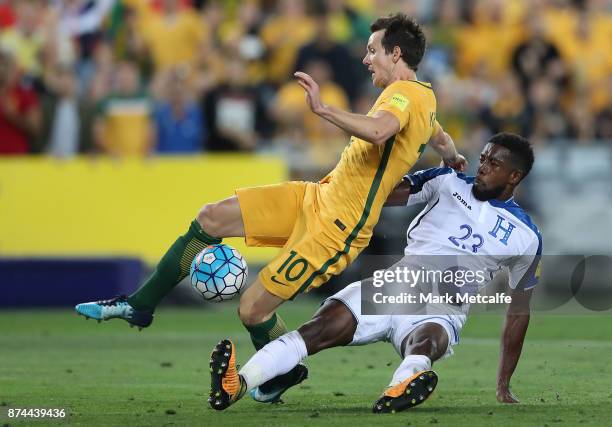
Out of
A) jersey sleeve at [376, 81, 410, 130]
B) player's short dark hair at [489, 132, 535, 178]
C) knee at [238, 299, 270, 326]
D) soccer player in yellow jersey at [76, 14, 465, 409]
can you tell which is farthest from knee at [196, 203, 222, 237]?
player's short dark hair at [489, 132, 535, 178]

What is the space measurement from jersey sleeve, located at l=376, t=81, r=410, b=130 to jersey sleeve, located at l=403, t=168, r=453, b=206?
86cm

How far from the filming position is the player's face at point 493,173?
8797mm

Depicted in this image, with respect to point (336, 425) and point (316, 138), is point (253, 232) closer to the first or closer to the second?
point (336, 425)

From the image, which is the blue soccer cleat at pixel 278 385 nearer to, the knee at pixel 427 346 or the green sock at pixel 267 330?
the green sock at pixel 267 330

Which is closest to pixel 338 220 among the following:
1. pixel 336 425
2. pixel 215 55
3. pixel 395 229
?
pixel 336 425

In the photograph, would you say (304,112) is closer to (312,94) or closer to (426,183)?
(426,183)

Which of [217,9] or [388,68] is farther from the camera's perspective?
[217,9]

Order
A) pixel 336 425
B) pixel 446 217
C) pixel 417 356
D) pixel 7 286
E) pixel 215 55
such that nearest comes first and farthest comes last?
1. pixel 336 425
2. pixel 417 356
3. pixel 446 217
4. pixel 7 286
5. pixel 215 55

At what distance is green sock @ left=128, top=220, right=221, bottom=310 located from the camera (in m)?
8.67

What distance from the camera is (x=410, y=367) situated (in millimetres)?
7980

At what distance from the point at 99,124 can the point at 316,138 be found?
9.49ft

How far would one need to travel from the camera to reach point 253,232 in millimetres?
8484

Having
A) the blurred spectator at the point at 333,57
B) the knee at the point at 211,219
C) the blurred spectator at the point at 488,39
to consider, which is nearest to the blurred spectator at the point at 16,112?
the blurred spectator at the point at 333,57

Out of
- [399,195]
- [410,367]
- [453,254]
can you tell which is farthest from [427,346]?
[399,195]
